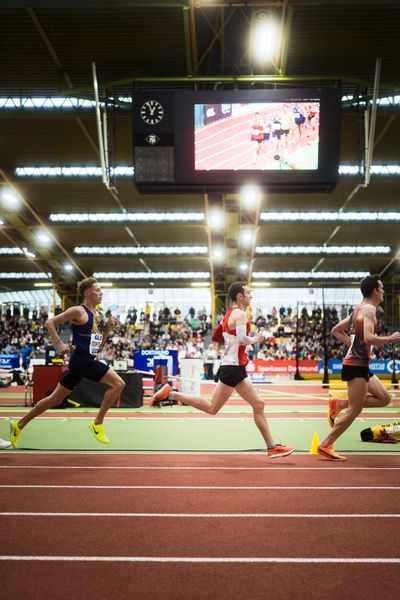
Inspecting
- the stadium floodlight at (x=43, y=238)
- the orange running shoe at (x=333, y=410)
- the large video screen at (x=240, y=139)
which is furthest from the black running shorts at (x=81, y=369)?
the stadium floodlight at (x=43, y=238)

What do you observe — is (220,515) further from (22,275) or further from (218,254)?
(22,275)

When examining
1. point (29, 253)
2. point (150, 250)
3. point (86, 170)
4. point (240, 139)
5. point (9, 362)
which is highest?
point (86, 170)

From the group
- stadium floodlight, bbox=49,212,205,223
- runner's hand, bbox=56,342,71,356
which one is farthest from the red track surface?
stadium floodlight, bbox=49,212,205,223

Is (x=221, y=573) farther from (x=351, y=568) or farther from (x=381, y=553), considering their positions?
(x=381, y=553)

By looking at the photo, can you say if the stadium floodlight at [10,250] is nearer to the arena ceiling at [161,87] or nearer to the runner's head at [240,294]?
the arena ceiling at [161,87]

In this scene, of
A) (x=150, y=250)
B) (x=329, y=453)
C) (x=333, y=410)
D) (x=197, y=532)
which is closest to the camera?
(x=197, y=532)

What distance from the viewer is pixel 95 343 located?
766 centimetres

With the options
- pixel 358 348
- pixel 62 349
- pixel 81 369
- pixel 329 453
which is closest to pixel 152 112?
pixel 81 369

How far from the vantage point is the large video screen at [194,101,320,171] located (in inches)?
472

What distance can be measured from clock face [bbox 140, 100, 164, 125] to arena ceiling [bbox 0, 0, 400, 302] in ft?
3.80

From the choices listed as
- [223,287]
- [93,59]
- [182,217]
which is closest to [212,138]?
[93,59]

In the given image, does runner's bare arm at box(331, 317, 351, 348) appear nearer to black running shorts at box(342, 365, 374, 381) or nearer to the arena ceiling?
black running shorts at box(342, 365, 374, 381)

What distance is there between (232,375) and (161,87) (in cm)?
975

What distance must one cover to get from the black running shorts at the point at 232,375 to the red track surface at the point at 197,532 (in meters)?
0.94
